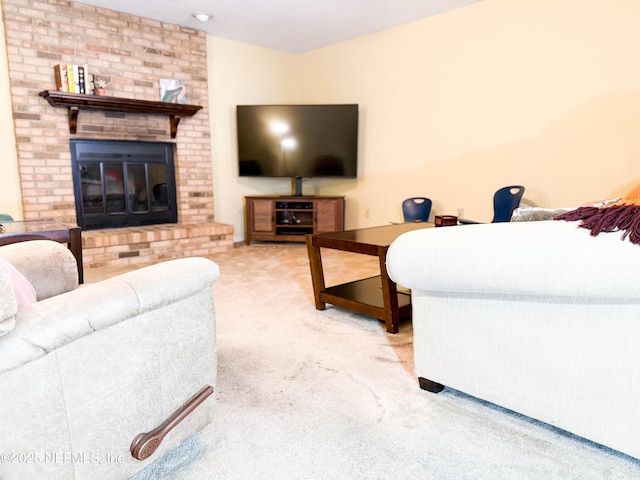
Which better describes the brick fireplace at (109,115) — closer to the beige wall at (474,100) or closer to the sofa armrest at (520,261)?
the beige wall at (474,100)

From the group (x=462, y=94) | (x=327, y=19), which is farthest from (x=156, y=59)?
(x=462, y=94)

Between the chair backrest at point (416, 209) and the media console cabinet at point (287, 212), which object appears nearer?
the chair backrest at point (416, 209)

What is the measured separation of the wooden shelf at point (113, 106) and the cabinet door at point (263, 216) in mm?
1166

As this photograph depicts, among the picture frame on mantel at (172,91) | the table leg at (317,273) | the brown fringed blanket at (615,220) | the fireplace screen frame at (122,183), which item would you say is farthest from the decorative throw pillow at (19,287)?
the picture frame on mantel at (172,91)

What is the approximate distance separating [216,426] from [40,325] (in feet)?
2.61

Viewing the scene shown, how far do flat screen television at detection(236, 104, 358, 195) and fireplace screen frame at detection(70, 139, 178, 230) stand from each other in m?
0.90

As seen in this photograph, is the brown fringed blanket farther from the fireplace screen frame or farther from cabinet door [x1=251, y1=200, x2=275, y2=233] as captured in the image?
the fireplace screen frame

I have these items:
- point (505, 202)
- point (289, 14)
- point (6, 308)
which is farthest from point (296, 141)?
point (6, 308)

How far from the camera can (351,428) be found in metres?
1.49

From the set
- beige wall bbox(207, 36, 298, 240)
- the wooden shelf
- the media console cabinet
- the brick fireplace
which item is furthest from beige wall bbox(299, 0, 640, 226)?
the wooden shelf

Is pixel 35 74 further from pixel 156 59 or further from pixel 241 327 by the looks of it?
pixel 241 327

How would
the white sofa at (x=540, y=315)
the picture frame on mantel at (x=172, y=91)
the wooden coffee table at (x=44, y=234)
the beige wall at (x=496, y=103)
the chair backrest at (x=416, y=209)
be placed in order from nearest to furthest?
the white sofa at (x=540, y=315)
the wooden coffee table at (x=44, y=234)
the beige wall at (x=496, y=103)
the chair backrest at (x=416, y=209)
the picture frame on mantel at (x=172, y=91)

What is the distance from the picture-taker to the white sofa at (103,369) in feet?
2.85

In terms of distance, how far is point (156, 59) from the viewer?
14.9 ft
